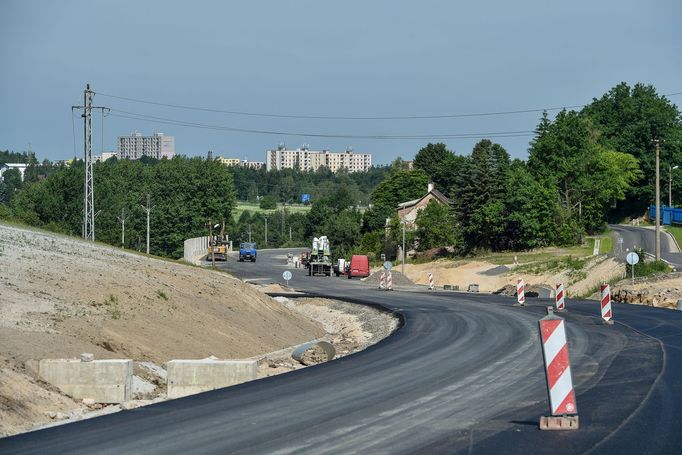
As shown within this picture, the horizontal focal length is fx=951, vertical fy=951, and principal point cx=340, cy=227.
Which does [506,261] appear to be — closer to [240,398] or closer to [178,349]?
[178,349]

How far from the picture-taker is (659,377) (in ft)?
59.3

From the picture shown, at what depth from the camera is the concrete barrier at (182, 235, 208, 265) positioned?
113688 millimetres

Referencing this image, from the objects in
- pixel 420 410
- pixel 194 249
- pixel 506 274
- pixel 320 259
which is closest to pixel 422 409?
pixel 420 410

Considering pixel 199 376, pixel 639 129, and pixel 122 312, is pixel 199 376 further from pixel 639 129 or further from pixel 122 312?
pixel 639 129

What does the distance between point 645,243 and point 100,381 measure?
77.3 meters

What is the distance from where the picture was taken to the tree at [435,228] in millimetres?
103000

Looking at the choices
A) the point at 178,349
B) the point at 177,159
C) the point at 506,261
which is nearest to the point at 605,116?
the point at 506,261

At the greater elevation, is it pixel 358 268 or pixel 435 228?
pixel 435 228

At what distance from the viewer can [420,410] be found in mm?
15172

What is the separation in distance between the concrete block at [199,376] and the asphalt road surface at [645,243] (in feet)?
170

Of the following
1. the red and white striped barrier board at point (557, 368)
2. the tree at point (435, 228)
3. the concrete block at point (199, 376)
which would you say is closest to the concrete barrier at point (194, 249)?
the tree at point (435, 228)

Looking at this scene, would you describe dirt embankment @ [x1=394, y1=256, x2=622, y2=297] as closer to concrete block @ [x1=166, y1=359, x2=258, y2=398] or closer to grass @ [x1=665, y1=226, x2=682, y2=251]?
grass @ [x1=665, y1=226, x2=682, y2=251]

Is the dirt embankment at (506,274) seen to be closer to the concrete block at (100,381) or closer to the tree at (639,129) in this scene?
the tree at (639,129)

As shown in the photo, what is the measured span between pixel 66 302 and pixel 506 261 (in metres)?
60.7
